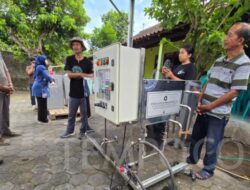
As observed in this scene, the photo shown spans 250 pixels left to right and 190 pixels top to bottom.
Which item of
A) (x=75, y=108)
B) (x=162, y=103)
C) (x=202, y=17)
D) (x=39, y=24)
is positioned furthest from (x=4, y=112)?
(x=39, y=24)

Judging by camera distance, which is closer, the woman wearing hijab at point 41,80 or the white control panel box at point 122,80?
the white control panel box at point 122,80

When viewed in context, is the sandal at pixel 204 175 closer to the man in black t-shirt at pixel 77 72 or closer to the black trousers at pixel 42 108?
the man in black t-shirt at pixel 77 72

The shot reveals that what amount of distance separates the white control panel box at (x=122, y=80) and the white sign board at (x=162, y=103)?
0.13 m

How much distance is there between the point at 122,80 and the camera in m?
1.44

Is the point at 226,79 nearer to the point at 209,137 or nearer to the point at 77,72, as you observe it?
the point at 209,137

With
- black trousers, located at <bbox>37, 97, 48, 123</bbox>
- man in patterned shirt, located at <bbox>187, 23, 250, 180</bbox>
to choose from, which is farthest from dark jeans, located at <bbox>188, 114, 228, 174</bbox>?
black trousers, located at <bbox>37, 97, 48, 123</bbox>

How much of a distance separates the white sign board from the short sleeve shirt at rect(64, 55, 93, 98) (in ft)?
4.80

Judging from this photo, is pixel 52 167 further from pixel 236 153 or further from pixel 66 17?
pixel 66 17

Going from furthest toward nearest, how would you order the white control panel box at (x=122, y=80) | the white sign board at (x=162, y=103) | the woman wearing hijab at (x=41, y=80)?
the woman wearing hijab at (x=41, y=80), the white sign board at (x=162, y=103), the white control panel box at (x=122, y=80)

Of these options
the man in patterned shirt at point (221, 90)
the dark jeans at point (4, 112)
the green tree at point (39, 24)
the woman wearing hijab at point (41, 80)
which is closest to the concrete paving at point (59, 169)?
the dark jeans at point (4, 112)

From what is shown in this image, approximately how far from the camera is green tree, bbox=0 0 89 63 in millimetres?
7155

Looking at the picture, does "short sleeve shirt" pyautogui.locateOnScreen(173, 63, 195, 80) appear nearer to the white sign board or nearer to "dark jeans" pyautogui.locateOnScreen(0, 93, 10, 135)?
the white sign board

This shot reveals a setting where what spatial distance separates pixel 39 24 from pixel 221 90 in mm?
8820

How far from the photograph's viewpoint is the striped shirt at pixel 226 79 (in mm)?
1435
